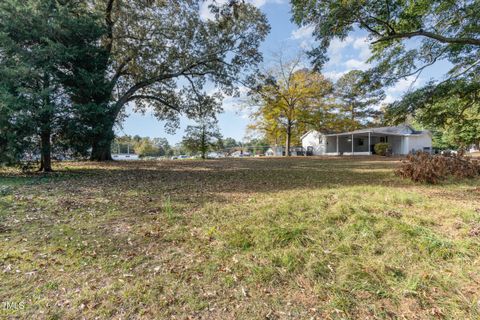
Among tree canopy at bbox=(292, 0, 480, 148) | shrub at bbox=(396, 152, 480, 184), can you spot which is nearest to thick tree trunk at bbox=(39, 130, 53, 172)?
tree canopy at bbox=(292, 0, 480, 148)

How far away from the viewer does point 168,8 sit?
1186cm

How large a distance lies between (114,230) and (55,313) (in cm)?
156

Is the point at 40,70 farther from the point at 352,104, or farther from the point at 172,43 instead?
the point at 352,104

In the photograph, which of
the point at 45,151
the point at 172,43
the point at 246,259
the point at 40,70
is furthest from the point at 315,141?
the point at 246,259

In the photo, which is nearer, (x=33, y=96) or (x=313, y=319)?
(x=313, y=319)

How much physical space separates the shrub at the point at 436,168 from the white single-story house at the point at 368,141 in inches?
646

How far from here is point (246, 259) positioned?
2.68 m

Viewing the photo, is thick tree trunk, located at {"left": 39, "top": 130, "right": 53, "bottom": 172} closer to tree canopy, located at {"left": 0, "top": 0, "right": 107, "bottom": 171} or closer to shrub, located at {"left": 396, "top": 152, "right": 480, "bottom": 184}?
tree canopy, located at {"left": 0, "top": 0, "right": 107, "bottom": 171}

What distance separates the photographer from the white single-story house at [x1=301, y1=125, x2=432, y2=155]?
24438 mm

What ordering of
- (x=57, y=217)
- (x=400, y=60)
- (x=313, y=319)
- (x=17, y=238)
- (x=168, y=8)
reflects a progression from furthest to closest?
(x=168, y=8)
(x=400, y=60)
(x=57, y=217)
(x=17, y=238)
(x=313, y=319)

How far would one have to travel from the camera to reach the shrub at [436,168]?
6.44 meters

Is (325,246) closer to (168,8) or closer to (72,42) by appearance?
(72,42)

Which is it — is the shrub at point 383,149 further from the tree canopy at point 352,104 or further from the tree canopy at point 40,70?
the tree canopy at point 40,70

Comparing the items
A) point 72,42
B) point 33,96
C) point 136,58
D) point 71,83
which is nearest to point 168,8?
point 136,58
